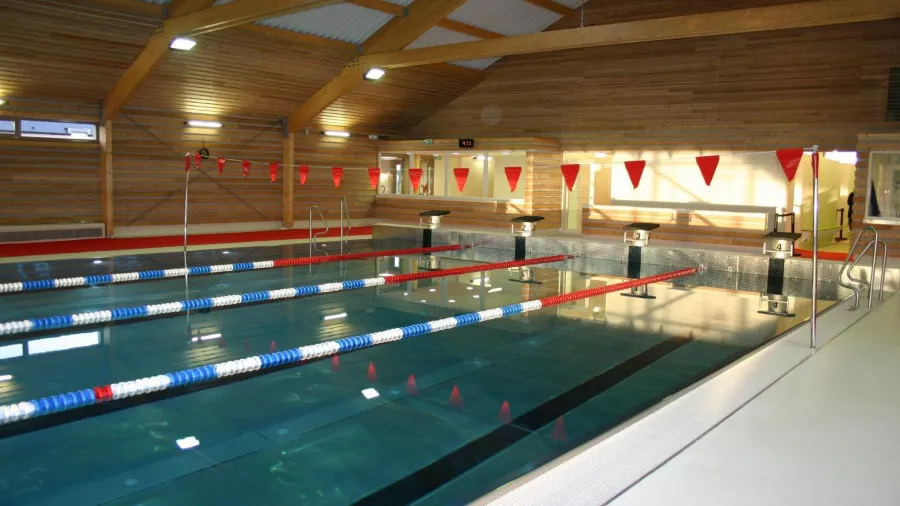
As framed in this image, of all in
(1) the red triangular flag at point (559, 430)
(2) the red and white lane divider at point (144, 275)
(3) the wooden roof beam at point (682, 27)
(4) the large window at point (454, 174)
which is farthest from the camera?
(4) the large window at point (454, 174)

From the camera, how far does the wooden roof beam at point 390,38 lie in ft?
41.7

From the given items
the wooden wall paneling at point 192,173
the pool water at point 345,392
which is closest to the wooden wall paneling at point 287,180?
the wooden wall paneling at point 192,173

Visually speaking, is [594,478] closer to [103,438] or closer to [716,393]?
[716,393]

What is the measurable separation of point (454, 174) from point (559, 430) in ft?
41.8

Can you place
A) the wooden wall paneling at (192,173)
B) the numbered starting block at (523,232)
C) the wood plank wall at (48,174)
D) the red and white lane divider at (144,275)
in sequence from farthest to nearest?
the wooden wall paneling at (192,173)
the numbered starting block at (523,232)
the wood plank wall at (48,174)
the red and white lane divider at (144,275)

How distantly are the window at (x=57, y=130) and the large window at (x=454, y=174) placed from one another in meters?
7.48

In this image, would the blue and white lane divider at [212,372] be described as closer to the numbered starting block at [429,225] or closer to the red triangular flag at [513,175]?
the red triangular flag at [513,175]

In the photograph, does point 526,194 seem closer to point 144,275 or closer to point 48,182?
point 144,275

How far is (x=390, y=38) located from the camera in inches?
531

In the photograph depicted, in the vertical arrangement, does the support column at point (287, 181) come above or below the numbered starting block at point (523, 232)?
above

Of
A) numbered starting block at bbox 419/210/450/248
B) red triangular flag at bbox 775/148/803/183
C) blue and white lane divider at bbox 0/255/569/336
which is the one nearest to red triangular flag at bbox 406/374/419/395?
blue and white lane divider at bbox 0/255/569/336

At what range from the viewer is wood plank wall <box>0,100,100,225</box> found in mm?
12234

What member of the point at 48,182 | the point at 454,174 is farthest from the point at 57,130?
the point at 454,174

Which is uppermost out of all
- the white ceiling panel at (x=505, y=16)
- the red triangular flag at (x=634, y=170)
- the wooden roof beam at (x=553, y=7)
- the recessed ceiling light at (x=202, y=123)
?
the wooden roof beam at (x=553, y=7)
